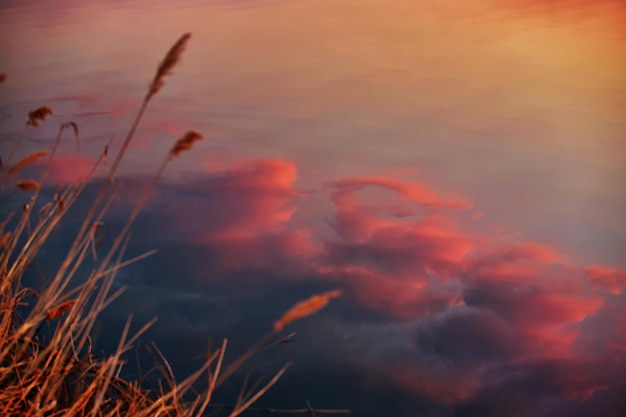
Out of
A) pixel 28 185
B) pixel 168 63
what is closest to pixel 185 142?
pixel 168 63

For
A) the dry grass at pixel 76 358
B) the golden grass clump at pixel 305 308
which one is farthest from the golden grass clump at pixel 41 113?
the golden grass clump at pixel 305 308

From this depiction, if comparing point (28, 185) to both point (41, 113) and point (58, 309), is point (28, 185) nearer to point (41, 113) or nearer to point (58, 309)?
point (41, 113)

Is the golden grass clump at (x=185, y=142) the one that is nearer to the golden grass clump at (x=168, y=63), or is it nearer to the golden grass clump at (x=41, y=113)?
the golden grass clump at (x=168, y=63)

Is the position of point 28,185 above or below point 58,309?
above

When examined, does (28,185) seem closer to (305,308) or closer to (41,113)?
(41,113)

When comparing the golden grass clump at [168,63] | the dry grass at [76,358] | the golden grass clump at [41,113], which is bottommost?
the dry grass at [76,358]

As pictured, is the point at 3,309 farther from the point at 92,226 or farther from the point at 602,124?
the point at 602,124

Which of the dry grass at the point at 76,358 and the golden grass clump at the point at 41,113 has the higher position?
the golden grass clump at the point at 41,113

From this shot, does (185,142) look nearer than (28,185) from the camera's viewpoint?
Yes

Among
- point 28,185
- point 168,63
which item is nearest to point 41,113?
point 28,185

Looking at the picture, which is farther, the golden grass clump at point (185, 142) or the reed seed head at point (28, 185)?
the reed seed head at point (28, 185)

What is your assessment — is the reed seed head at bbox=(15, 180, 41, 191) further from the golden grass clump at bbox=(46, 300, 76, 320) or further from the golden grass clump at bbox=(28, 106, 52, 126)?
the golden grass clump at bbox=(46, 300, 76, 320)

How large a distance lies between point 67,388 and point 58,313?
28cm

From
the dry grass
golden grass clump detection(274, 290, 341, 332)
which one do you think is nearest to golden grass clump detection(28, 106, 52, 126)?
the dry grass
